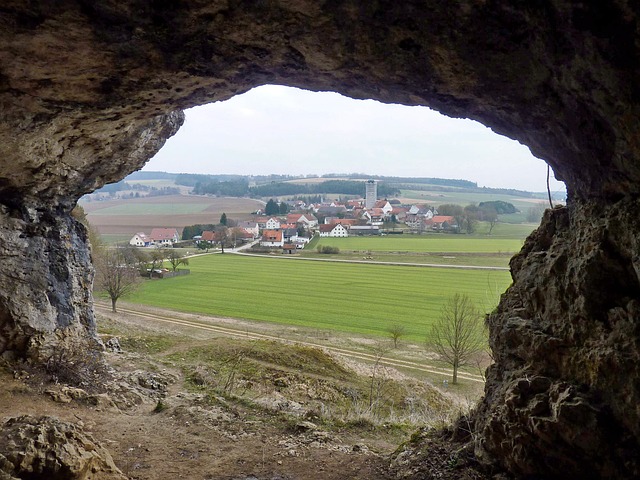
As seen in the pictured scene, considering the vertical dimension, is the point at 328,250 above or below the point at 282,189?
below

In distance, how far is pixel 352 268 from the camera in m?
41.9

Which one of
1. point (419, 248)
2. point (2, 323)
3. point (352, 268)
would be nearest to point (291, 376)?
point (2, 323)

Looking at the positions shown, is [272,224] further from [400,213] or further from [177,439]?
[177,439]

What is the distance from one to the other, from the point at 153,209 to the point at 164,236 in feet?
113

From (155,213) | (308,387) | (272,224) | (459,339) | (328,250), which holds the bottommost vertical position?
(308,387)

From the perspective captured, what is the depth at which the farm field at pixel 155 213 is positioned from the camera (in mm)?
65356

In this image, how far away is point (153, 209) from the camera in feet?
292

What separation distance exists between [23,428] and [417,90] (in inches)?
265

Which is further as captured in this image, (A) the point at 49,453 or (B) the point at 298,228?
(B) the point at 298,228

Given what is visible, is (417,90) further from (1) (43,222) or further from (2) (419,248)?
(2) (419,248)

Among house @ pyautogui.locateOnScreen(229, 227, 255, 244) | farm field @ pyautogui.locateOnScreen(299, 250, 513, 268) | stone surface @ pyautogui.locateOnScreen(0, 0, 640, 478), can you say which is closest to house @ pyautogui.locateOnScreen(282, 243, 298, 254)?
farm field @ pyautogui.locateOnScreen(299, 250, 513, 268)

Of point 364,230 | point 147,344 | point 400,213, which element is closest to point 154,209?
point 364,230

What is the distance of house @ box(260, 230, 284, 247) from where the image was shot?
57250 mm

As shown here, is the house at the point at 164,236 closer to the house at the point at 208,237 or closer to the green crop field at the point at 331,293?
the house at the point at 208,237
